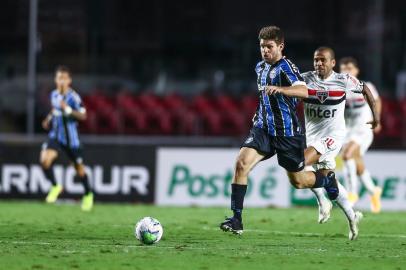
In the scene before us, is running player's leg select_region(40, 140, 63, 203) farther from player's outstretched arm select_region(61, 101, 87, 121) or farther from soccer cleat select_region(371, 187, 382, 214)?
soccer cleat select_region(371, 187, 382, 214)

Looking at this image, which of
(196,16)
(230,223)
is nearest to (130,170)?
(196,16)

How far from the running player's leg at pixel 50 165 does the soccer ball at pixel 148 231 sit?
6781 millimetres

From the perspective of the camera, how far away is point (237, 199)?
1117 centimetres

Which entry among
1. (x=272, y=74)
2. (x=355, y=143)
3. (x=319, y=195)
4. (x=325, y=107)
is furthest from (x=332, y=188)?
(x=355, y=143)

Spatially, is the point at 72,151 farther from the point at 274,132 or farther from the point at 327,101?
the point at 274,132

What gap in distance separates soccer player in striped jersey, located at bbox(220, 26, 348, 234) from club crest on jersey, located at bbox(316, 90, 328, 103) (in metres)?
0.71

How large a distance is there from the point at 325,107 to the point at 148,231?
Result: 9.57 feet

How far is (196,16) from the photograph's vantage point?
79.0ft

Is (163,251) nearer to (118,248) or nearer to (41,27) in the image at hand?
(118,248)

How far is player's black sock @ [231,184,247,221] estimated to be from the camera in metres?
11.1

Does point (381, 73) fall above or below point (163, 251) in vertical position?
above

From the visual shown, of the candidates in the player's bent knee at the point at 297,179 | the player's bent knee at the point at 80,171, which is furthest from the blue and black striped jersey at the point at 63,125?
the player's bent knee at the point at 297,179

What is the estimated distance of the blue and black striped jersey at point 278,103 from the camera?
11.2m

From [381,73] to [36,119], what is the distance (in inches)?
279
